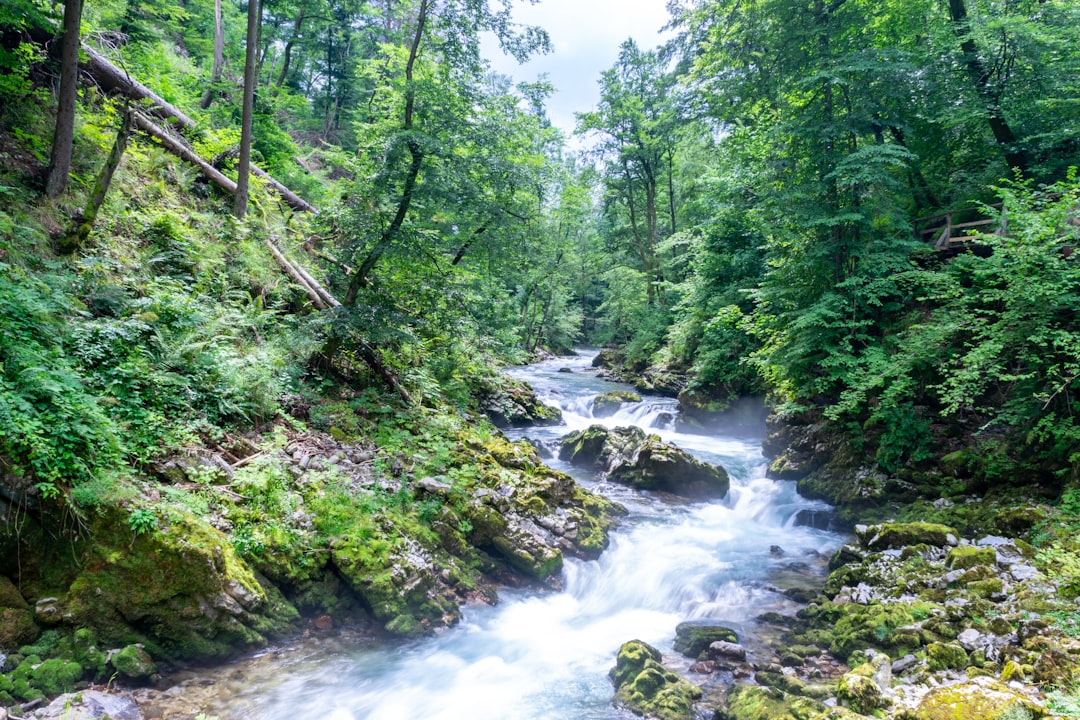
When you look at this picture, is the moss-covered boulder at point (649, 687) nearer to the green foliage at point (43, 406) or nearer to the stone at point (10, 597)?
the stone at point (10, 597)

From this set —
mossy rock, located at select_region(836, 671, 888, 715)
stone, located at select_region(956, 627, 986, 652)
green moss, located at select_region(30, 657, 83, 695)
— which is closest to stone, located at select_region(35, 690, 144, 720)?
green moss, located at select_region(30, 657, 83, 695)

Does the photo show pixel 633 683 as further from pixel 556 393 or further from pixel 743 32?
pixel 556 393

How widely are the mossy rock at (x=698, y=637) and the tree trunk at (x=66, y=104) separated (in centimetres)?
1106

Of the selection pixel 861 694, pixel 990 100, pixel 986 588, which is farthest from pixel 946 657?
pixel 990 100

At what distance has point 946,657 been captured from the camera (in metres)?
5.26

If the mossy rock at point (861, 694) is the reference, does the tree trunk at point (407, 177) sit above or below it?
above

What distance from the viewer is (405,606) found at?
654cm

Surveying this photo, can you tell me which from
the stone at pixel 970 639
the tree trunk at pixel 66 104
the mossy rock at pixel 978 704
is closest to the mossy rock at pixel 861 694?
the mossy rock at pixel 978 704

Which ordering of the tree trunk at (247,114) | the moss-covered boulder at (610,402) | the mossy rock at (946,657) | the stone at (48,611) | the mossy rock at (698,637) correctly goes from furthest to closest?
the moss-covered boulder at (610,402) → the tree trunk at (247,114) → the mossy rock at (698,637) → the mossy rock at (946,657) → the stone at (48,611)

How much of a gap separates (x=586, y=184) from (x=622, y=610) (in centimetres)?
2719

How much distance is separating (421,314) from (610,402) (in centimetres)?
1204

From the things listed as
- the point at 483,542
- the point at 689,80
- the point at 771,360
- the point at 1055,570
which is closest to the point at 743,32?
the point at 689,80

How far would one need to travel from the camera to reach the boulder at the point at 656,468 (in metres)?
12.7

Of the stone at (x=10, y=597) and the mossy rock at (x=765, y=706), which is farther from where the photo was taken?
the mossy rock at (x=765, y=706)
